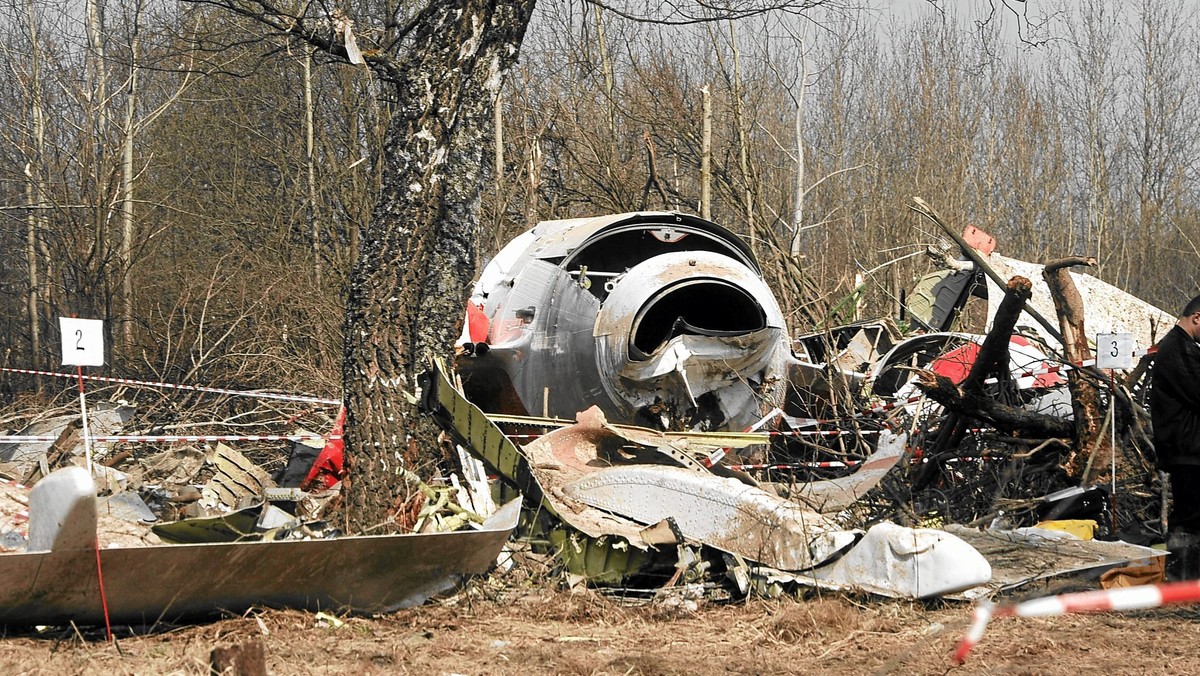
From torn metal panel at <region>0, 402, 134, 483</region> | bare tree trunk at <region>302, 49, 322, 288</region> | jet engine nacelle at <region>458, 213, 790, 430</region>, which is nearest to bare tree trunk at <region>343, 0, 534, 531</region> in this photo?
jet engine nacelle at <region>458, 213, 790, 430</region>

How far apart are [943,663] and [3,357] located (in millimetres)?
16029

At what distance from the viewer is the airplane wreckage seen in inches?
183

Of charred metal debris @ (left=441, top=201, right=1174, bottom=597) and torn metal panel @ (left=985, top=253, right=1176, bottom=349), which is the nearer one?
charred metal debris @ (left=441, top=201, right=1174, bottom=597)

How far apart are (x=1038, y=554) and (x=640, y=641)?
2.11 metres

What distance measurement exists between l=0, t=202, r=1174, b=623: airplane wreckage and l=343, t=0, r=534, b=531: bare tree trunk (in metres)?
0.21

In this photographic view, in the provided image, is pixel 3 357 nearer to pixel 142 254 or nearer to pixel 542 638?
pixel 142 254

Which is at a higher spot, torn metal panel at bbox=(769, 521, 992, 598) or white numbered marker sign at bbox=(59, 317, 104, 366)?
Answer: white numbered marker sign at bbox=(59, 317, 104, 366)

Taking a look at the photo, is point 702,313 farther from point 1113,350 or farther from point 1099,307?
point 1099,307

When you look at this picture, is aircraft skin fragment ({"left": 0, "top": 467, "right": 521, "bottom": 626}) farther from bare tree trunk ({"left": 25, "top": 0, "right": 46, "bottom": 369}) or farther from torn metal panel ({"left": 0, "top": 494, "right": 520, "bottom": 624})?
bare tree trunk ({"left": 25, "top": 0, "right": 46, "bottom": 369})

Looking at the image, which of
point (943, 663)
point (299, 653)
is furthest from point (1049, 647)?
→ point (299, 653)

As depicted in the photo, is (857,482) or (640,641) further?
(857,482)

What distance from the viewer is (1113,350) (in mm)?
6301

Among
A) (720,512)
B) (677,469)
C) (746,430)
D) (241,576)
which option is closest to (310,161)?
(746,430)

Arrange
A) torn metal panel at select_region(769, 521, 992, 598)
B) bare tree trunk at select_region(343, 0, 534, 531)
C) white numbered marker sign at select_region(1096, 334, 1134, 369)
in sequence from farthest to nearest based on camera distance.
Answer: white numbered marker sign at select_region(1096, 334, 1134, 369) < bare tree trunk at select_region(343, 0, 534, 531) < torn metal panel at select_region(769, 521, 992, 598)
